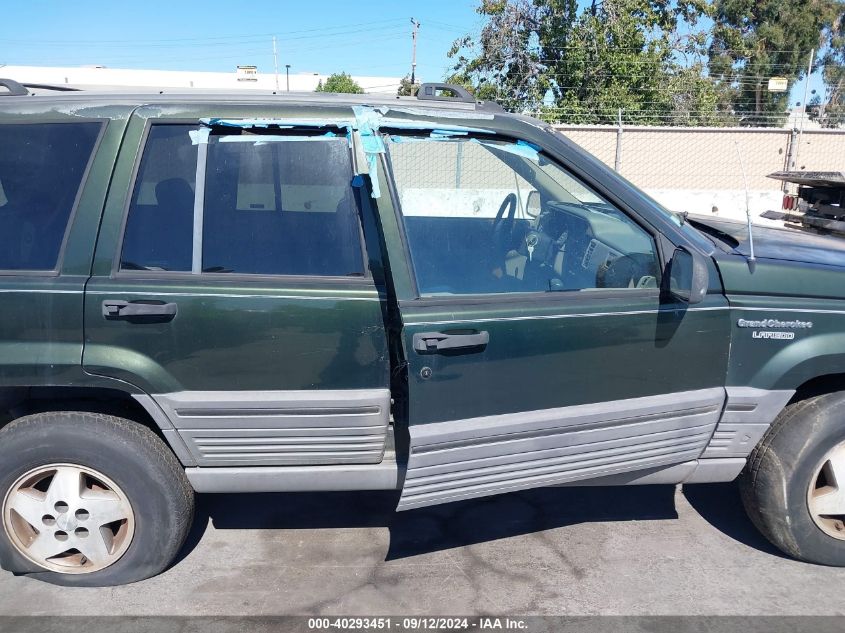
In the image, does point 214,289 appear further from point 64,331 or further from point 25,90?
point 25,90

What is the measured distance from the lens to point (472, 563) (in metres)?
3.30

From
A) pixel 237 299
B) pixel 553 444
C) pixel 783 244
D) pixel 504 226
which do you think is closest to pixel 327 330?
pixel 237 299

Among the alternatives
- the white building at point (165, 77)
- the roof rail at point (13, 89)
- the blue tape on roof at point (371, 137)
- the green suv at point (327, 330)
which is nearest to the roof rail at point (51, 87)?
the roof rail at point (13, 89)

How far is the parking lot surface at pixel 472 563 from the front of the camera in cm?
301

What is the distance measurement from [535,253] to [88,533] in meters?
2.23

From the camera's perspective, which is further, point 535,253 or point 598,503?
point 598,503

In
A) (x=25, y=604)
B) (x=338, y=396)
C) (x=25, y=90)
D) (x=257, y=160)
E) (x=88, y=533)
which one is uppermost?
(x=25, y=90)

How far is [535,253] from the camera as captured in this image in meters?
3.13

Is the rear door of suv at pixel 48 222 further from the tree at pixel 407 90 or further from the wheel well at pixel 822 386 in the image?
the wheel well at pixel 822 386

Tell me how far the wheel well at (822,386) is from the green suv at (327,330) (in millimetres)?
83

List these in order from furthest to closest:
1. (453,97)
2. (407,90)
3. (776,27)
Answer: (776,27) < (407,90) < (453,97)

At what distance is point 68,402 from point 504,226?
2.10 meters

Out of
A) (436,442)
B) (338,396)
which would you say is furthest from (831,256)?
(338,396)

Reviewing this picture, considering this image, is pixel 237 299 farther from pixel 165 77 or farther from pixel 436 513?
pixel 165 77
